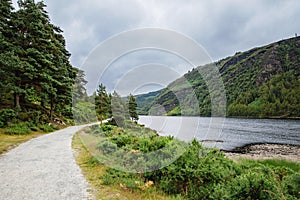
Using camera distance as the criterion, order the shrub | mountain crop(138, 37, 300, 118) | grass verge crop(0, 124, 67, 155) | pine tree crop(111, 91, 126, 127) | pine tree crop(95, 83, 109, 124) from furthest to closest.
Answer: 1. mountain crop(138, 37, 300, 118)
2. pine tree crop(95, 83, 109, 124)
3. pine tree crop(111, 91, 126, 127)
4. grass verge crop(0, 124, 67, 155)
5. the shrub

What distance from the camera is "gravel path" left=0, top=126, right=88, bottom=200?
4824 millimetres

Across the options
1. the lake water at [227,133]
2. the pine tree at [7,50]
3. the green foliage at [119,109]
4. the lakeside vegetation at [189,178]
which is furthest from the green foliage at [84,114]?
the lakeside vegetation at [189,178]

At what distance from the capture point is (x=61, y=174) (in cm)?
632

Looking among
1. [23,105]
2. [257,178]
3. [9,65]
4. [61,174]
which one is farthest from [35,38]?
[257,178]

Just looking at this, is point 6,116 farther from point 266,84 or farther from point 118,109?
point 266,84

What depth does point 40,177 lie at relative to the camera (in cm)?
598

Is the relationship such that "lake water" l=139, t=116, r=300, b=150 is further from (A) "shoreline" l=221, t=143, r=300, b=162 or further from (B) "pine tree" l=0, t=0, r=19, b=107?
(B) "pine tree" l=0, t=0, r=19, b=107

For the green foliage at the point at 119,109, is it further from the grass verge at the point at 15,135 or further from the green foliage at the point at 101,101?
the grass verge at the point at 15,135

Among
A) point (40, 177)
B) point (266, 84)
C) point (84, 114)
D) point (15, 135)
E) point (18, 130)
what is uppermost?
point (266, 84)

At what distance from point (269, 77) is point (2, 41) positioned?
6577 inches

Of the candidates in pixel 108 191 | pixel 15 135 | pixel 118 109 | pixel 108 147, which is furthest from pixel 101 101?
pixel 108 191

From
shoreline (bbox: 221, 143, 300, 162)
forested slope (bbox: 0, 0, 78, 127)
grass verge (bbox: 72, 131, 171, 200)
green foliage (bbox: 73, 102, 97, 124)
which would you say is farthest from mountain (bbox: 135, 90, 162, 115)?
grass verge (bbox: 72, 131, 171, 200)

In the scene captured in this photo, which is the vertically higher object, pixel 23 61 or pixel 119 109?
pixel 23 61

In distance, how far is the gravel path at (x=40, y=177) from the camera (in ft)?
15.8
